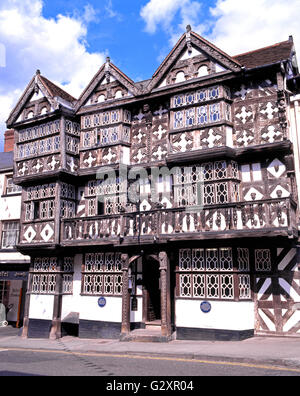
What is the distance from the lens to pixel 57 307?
17828 millimetres

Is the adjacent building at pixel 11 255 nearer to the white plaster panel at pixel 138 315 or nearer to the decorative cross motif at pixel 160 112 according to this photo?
the white plaster panel at pixel 138 315

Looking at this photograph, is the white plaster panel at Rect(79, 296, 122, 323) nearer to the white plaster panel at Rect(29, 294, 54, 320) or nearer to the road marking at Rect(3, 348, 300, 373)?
the white plaster panel at Rect(29, 294, 54, 320)

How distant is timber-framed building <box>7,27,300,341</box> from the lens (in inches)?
554

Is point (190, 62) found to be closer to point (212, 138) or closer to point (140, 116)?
point (140, 116)

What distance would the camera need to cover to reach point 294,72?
1756 centimetres

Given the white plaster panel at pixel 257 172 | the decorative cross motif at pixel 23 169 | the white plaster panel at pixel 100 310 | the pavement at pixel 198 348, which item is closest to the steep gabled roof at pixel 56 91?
the decorative cross motif at pixel 23 169

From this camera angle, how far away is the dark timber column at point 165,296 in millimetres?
14484

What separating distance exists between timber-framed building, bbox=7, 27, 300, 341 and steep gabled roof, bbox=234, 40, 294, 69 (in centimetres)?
8

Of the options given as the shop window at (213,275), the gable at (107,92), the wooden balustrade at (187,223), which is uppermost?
the gable at (107,92)

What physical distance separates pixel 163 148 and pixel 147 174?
1.35 metres

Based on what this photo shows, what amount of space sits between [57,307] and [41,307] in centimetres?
109

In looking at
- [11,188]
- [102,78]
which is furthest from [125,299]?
[11,188]

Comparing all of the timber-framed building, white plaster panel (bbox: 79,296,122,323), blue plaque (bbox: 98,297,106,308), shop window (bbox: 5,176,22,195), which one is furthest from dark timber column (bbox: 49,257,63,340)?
shop window (bbox: 5,176,22,195)

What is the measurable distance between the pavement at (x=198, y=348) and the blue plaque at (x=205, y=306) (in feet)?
3.75
